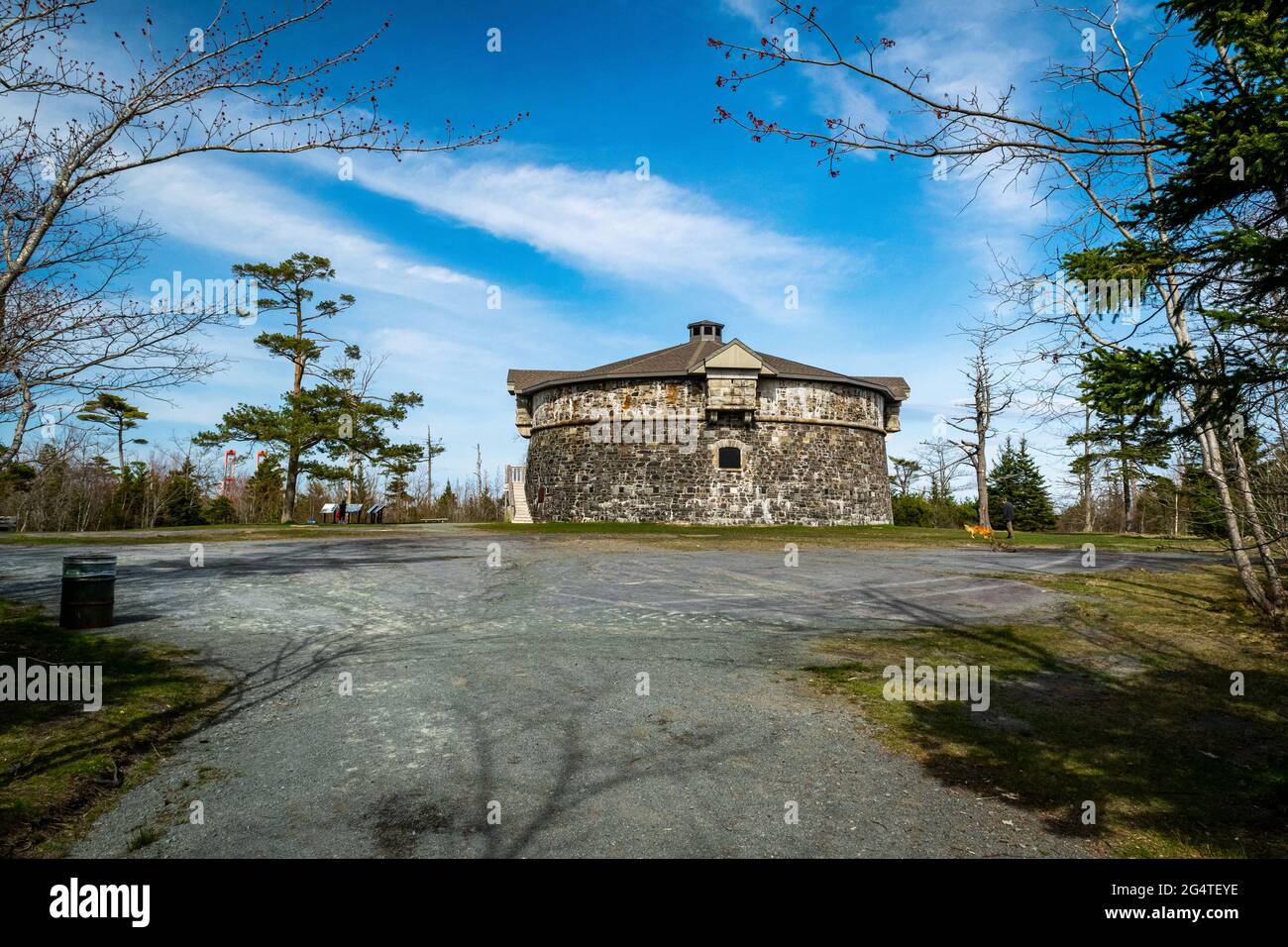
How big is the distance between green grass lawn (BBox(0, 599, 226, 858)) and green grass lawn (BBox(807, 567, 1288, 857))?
6041mm

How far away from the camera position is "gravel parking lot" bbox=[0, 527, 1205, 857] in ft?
13.7

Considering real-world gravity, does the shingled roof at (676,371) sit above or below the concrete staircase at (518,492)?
above

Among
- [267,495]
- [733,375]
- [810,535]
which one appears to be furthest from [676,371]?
[267,495]

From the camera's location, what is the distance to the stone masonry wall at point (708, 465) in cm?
3328

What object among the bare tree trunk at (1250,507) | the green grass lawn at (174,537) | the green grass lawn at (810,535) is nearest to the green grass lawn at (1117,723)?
the bare tree trunk at (1250,507)

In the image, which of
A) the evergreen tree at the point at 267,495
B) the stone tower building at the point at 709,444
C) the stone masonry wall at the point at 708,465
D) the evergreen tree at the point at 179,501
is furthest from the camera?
the evergreen tree at the point at 267,495

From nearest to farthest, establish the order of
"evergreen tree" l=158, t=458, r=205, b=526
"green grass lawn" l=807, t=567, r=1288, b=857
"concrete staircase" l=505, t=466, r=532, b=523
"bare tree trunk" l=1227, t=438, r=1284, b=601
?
"green grass lawn" l=807, t=567, r=1288, b=857
"bare tree trunk" l=1227, t=438, r=1284, b=601
"concrete staircase" l=505, t=466, r=532, b=523
"evergreen tree" l=158, t=458, r=205, b=526

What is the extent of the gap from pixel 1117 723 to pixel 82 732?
362 inches

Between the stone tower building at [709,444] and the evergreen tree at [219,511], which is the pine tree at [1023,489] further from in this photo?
the evergreen tree at [219,511]

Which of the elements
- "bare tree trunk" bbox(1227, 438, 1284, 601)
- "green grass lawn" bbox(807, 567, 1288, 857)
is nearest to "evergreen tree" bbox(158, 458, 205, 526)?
"green grass lawn" bbox(807, 567, 1288, 857)

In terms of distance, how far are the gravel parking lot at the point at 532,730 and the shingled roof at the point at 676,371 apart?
21588 millimetres

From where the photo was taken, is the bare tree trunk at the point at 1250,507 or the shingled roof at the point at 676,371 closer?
the bare tree trunk at the point at 1250,507

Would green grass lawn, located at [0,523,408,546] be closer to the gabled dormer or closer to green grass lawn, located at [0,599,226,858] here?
green grass lawn, located at [0,599,226,858]
